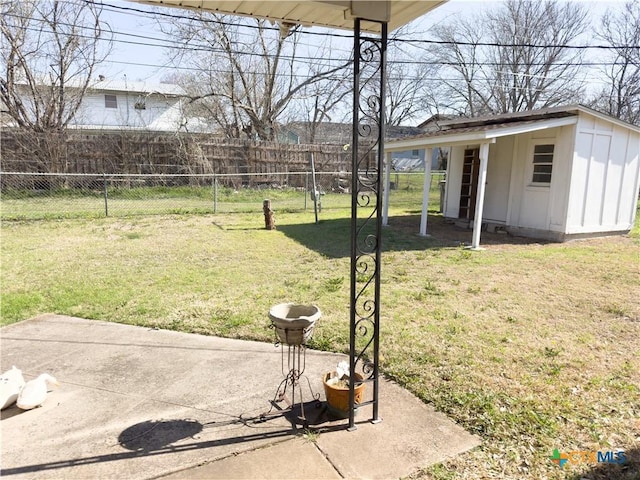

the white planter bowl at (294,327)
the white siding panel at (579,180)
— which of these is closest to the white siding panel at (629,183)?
the white siding panel at (579,180)

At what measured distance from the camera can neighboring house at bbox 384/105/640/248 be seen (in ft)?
25.0

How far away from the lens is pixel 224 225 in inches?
385

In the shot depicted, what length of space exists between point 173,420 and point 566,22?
28.1m

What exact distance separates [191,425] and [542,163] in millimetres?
8477

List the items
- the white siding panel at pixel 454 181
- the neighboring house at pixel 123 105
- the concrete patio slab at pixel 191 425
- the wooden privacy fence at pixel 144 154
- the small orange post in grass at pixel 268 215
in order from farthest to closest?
the neighboring house at pixel 123 105
the wooden privacy fence at pixel 144 154
the white siding panel at pixel 454 181
the small orange post in grass at pixel 268 215
the concrete patio slab at pixel 191 425

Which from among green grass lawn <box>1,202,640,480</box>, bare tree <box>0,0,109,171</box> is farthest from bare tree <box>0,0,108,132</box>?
green grass lawn <box>1,202,640,480</box>

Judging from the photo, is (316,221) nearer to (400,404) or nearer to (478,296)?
(478,296)

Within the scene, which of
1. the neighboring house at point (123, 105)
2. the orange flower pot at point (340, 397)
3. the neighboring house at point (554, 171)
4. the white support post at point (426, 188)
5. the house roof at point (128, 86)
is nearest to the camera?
the orange flower pot at point (340, 397)

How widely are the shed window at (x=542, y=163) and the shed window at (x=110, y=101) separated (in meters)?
22.8

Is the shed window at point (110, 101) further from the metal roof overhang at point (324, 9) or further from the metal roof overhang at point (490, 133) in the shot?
the metal roof overhang at point (324, 9)

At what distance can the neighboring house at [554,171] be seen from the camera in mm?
7617

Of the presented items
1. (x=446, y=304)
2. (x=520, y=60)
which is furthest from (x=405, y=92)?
(x=446, y=304)

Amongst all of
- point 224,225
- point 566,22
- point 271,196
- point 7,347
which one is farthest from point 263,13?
point 566,22

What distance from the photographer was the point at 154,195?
42.2 feet
